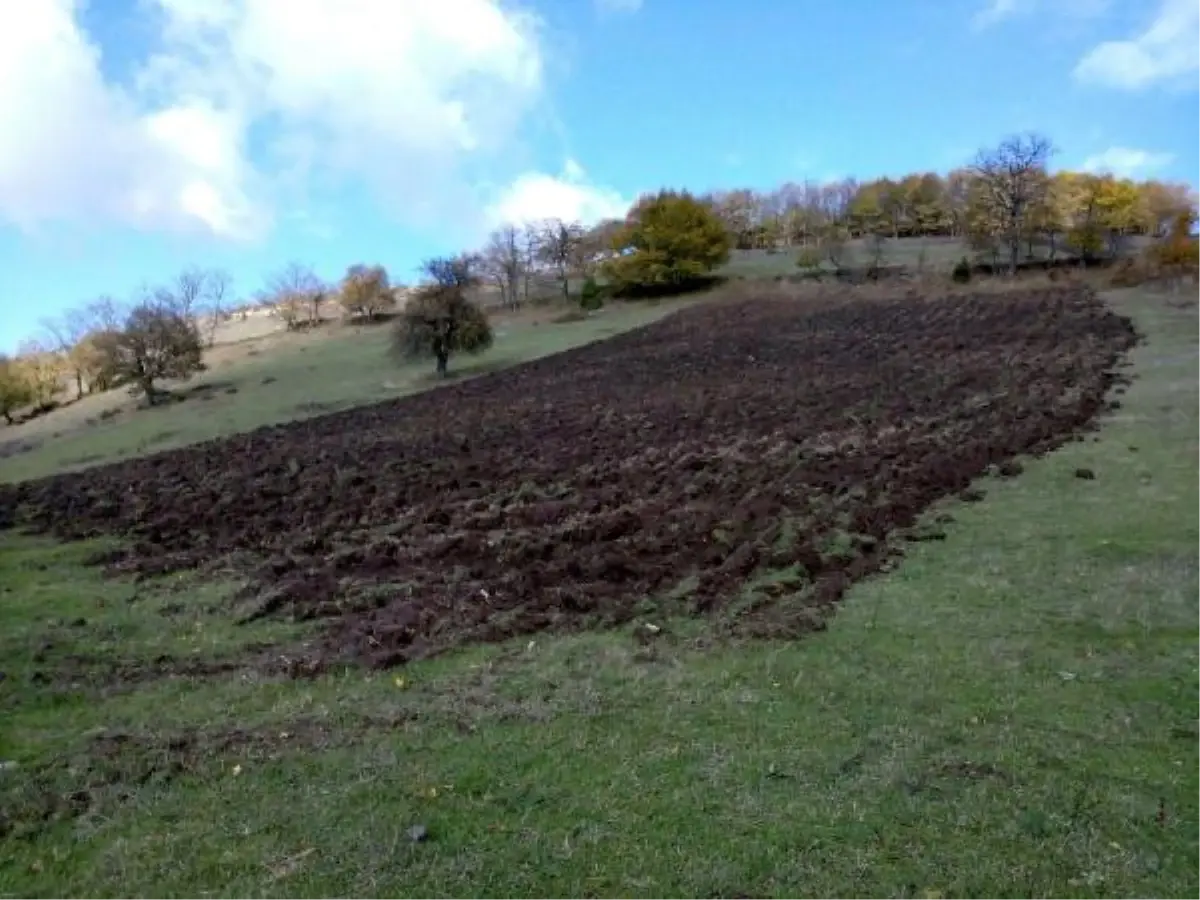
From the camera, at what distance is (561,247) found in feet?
321

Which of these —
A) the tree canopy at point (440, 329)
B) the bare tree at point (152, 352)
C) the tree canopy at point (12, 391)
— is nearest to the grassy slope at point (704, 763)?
the tree canopy at point (440, 329)

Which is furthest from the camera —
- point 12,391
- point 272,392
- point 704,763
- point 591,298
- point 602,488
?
point 591,298

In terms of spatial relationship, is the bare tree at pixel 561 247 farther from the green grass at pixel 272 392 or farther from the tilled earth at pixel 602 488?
the tilled earth at pixel 602 488

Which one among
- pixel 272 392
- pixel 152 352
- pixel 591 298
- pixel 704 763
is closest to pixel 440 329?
pixel 272 392

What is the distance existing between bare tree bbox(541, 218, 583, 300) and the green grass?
64.1 feet

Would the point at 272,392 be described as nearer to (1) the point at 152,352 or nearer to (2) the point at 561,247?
(1) the point at 152,352

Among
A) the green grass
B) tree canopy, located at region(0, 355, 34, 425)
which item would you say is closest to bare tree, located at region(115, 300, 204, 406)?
the green grass

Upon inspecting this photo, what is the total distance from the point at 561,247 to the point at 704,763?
93370 millimetres

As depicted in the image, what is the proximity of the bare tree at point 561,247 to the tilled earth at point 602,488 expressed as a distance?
55.0 metres

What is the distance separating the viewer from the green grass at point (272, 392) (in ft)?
144

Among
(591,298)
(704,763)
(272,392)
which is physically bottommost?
(272,392)

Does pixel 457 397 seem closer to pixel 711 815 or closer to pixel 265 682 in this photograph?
pixel 265 682

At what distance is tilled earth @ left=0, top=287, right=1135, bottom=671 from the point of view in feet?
43.7

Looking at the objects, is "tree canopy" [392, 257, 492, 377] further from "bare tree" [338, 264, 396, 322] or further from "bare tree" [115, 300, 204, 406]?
"bare tree" [338, 264, 396, 322]
